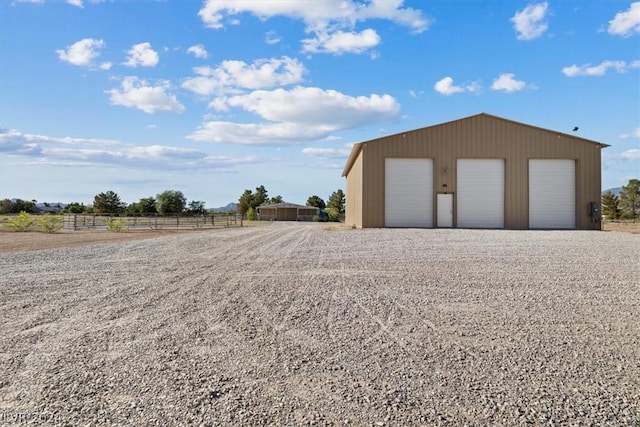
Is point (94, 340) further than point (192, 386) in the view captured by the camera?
Yes

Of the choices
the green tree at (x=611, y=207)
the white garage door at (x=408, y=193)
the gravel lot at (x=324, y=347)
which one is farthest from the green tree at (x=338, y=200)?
the gravel lot at (x=324, y=347)

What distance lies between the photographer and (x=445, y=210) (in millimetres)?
21375

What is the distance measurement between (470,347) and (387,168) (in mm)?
Answer: 18034

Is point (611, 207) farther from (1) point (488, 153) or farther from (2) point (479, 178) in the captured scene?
(2) point (479, 178)

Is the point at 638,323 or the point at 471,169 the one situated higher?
the point at 471,169

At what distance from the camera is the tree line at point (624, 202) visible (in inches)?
1816

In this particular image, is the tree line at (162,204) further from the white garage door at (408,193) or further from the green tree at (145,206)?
the white garage door at (408,193)

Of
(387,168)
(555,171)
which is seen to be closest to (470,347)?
(387,168)

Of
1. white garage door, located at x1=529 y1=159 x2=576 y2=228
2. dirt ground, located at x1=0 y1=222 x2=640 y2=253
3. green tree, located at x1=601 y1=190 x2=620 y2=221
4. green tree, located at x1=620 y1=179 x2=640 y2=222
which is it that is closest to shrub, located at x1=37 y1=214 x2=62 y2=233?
dirt ground, located at x1=0 y1=222 x2=640 y2=253

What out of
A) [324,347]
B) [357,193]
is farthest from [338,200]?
[324,347]

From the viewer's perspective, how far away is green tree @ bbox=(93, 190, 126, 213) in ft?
216

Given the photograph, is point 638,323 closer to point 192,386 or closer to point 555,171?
point 192,386

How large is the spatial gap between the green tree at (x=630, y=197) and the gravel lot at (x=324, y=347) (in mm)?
46951

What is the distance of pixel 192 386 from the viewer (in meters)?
3.15
